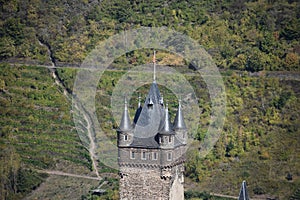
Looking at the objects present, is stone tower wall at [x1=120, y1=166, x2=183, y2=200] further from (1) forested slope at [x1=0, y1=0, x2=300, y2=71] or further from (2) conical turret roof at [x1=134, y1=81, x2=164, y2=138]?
(1) forested slope at [x1=0, y1=0, x2=300, y2=71]

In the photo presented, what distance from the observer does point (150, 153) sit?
59594 millimetres

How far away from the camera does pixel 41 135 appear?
3248 inches

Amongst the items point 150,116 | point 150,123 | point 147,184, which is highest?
point 150,116

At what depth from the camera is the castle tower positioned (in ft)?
195

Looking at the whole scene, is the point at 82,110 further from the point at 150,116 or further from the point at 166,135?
the point at 166,135

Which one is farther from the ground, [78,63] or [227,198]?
[78,63]

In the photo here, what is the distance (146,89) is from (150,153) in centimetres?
2465

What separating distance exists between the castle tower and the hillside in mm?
11519

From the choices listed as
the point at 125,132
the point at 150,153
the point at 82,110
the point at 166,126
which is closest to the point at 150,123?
the point at 166,126

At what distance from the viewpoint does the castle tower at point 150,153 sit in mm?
59344

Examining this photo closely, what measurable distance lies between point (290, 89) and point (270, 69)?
245 centimetres

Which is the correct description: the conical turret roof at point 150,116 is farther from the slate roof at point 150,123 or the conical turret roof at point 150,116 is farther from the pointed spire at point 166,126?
the pointed spire at point 166,126

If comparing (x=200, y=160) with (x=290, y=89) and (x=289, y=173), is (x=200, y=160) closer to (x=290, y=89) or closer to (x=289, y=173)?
(x=289, y=173)

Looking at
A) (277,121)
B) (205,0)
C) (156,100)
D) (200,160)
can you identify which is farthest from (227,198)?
(205,0)
